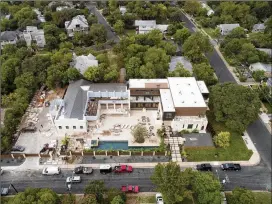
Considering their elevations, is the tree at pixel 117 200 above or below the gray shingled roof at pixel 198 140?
above

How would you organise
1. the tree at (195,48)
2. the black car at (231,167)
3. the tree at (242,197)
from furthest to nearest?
1. the tree at (195,48)
2. the black car at (231,167)
3. the tree at (242,197)

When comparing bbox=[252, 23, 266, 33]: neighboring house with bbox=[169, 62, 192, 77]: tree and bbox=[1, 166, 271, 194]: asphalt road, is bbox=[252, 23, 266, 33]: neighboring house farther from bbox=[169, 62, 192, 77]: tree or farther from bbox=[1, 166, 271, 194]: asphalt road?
bbox=[1, 166, 271, 194]: asphalt road

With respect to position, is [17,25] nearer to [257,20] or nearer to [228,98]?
[228,98]

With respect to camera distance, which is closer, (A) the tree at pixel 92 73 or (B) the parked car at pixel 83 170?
(B) the parked car at pixel 83 170

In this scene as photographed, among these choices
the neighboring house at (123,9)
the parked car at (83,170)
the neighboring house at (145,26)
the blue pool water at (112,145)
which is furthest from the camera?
the neighboring house at (123,9)

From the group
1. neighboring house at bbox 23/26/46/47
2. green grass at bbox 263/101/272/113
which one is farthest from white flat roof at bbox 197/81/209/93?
neighboring house at bbox 23/26/46/47

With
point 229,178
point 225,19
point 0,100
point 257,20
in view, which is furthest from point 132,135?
point 257,20

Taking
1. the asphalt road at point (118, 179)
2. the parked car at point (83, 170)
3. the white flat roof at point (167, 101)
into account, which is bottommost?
the asphalt road at point (118, 179)

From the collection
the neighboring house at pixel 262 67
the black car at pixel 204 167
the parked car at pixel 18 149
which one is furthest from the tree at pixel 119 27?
the black car at pixel 204 167

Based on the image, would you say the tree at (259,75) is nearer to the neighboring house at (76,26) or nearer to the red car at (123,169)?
the red car at (123,169)
